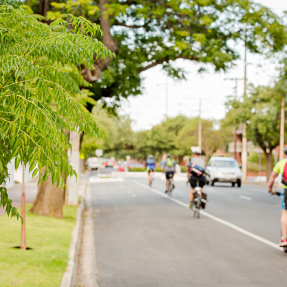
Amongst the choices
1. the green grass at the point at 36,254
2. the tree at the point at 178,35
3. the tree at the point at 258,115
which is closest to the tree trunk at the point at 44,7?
the tree at the point at 178,35

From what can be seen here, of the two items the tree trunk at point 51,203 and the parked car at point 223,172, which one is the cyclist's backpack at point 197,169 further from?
the parked car at point 223,172

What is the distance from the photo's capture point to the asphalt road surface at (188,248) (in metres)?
7.99

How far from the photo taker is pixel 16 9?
449 cm


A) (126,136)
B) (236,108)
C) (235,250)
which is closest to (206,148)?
(126,136)

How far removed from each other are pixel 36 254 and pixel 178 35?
10.8 metres

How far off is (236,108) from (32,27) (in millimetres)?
43384

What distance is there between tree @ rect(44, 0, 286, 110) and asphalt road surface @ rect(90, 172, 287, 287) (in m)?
4.70

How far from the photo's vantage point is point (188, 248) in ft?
35.2

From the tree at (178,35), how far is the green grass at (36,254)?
5874 millimetres

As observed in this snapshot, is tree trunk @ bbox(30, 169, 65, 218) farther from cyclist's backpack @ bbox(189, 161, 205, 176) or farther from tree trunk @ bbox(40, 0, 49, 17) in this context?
tree trunk @ bbox(40, 0, 49, 17)

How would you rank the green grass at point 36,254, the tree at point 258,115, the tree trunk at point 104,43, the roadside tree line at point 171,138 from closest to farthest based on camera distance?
1. the green grass at point 36,254
2. the tree trunk at point 104,43
3. the tree at point 258,115
4. the roadside tree line at point 171,138

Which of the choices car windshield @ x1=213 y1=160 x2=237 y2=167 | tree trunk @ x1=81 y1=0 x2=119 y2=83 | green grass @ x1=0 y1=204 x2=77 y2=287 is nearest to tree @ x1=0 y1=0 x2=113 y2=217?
green grass @ x1=0 y1=204 x2=77 y2=287

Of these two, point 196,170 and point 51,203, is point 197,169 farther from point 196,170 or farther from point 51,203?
point 51,203

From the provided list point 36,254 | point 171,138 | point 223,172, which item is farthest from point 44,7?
point 171,138
